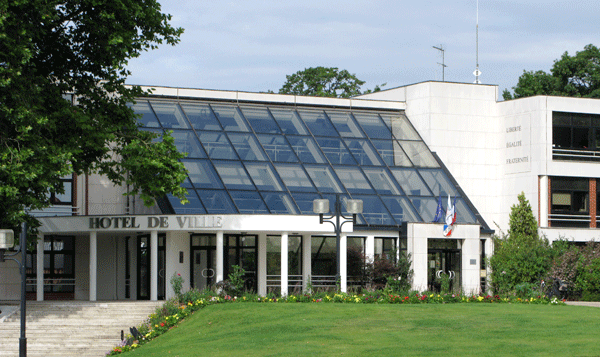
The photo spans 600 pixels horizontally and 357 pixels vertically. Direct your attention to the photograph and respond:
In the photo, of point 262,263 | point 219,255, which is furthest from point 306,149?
point 219,255

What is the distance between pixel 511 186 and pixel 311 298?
1603 cm

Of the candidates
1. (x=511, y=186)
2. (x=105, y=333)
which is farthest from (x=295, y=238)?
(x=511, y=186)

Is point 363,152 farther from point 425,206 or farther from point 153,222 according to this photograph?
point 153,222

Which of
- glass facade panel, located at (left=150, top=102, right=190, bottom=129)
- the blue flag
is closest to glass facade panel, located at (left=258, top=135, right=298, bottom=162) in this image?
glass facade panel, located at (left=150, top=102, right=190, bottom=129)

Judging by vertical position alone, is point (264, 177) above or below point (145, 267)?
above

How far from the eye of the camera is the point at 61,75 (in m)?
28.6

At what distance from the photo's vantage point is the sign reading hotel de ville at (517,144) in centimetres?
3988

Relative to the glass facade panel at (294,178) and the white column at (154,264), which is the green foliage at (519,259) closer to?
the glass facade panel at (294,178)

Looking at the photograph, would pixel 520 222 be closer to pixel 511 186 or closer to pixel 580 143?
pixel 511 186

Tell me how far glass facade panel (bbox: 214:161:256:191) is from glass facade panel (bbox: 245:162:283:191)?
0.29m

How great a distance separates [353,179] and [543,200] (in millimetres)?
9321

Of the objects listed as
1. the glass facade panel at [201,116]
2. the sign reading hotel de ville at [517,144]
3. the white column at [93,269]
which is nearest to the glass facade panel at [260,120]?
the glass facade panel at [201,116]

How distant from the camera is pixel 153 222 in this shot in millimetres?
30734

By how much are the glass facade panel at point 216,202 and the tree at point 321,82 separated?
34.5 meters
